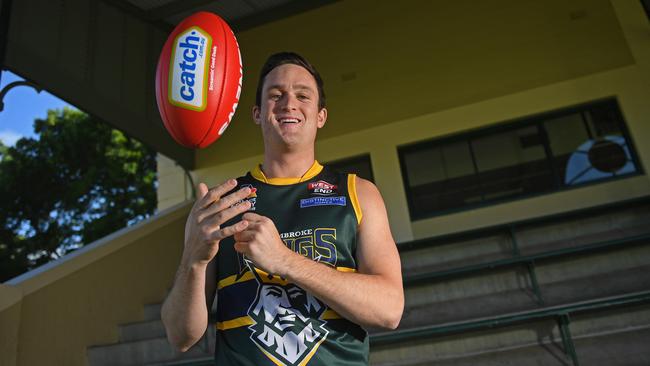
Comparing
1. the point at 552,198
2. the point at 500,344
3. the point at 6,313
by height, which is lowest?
the point at 500,344

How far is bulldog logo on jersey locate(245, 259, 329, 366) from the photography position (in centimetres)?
96

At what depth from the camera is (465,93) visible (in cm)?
529

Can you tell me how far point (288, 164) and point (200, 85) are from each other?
603 millimetres

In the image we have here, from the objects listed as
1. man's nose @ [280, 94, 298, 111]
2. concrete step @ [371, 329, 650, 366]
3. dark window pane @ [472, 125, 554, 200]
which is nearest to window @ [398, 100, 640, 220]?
dark window pane @ [472, 125, 554, 200]

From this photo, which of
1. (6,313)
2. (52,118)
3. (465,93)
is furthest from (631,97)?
(52,118)

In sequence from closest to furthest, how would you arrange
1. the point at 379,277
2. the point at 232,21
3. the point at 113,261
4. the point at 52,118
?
A: the point at 379,277 → the point at 113,261 → the point at 232,21 → the point at 52,118

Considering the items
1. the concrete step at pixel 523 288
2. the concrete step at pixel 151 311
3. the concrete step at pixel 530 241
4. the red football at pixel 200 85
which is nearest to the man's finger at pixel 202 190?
the red football at pixel 200 85

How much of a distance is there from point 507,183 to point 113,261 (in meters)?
4.21

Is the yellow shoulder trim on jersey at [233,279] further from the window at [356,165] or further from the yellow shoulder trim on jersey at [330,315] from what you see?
the window at [356,165]

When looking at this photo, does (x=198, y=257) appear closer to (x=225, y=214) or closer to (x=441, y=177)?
(x=225, y=214)

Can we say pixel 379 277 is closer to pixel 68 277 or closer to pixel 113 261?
pixel 68 277

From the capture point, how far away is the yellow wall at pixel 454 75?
4.86 meters

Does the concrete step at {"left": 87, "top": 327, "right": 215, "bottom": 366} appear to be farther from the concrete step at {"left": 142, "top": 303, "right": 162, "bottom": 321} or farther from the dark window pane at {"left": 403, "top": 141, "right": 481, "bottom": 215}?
the dark window pane at {"left": 403, "top": 141, "right": 481, "bottom": 215}

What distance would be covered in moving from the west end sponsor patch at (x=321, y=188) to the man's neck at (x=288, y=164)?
0.06 m
